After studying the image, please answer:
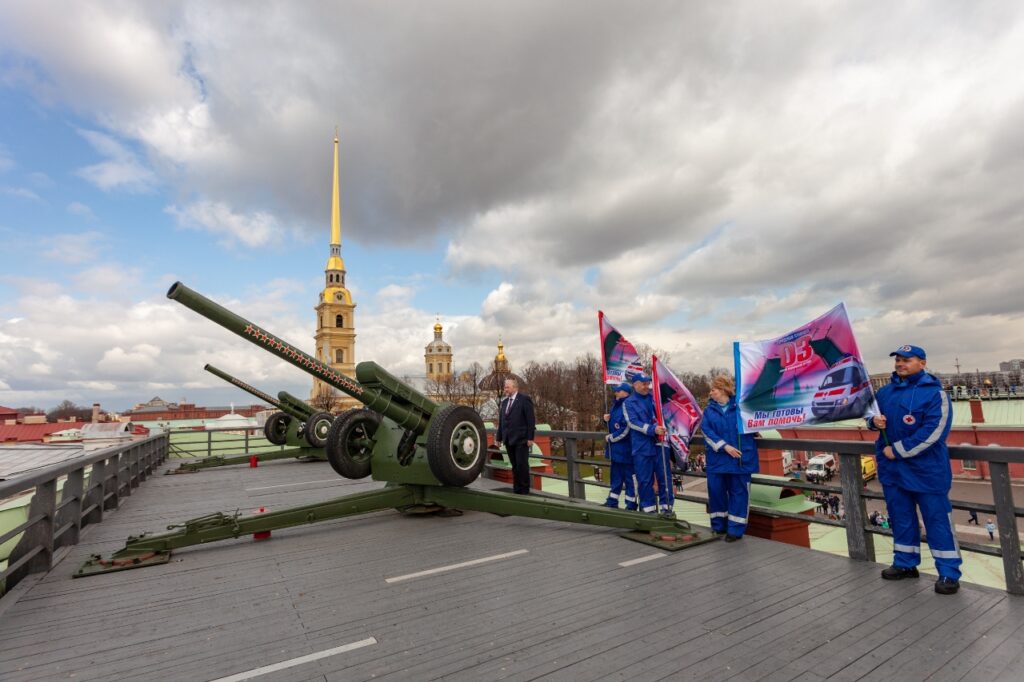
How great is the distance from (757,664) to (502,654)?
1.41 m

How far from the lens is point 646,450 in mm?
6133

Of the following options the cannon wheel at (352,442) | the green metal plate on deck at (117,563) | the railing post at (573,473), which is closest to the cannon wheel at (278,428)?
the cannon wheel at (352,442)

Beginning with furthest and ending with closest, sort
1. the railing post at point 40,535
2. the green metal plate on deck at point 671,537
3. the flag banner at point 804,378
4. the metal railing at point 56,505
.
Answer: the green metal plate on deck at point 671,537
the railing post at point 40,535
the flag banner at point 804,378
the metal railing at point 56,505

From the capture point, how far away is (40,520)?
185 inches

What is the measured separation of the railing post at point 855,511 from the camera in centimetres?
445

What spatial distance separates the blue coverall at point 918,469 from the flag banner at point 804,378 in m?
0.26

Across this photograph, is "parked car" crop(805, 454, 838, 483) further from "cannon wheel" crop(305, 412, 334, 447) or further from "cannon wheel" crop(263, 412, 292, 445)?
"cannon wheel" crop(263, 412, 292, 445)

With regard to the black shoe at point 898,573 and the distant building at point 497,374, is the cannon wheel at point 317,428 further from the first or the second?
the distant building at point 497,374

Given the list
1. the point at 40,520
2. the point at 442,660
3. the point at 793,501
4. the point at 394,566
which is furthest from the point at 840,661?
the point at 40,520

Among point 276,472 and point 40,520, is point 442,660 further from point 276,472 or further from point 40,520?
point 276,472

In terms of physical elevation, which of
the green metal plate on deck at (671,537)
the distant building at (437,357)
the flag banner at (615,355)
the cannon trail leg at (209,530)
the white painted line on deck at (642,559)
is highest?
the distant building at (437,357)

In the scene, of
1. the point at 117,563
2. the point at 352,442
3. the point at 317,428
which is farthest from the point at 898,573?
the point at 317,428

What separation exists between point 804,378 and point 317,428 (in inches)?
468

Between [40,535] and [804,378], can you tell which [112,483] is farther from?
[804,378]
